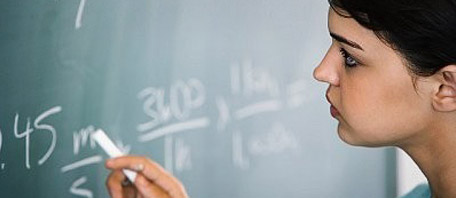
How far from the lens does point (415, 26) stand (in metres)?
0.94

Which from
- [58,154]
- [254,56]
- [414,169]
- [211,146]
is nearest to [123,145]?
[58,154]

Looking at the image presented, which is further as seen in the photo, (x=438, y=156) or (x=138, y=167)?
(x=438, y=156)

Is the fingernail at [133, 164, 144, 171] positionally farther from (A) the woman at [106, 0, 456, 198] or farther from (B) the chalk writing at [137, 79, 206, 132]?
(B) the chalk writing at [137, 79, 206, 132]

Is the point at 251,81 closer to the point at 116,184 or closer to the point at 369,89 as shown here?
the point at 369,89

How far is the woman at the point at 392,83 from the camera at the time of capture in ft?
3.08

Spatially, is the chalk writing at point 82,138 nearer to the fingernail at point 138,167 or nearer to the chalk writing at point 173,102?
the chalk writing at point 173,102

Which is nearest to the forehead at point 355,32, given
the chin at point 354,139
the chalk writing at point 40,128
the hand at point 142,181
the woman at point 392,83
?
the woman at point 392,83

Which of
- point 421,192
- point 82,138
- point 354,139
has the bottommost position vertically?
point 421,192

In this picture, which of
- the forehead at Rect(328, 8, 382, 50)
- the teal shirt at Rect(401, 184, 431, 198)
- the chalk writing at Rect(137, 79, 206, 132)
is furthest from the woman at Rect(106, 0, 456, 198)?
the chalk writing at Rect(137, 79, 206, 132)

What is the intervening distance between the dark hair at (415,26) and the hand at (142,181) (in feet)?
0.96

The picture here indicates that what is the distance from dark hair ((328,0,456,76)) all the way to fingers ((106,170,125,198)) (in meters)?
0.33

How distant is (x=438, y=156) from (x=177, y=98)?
406mm

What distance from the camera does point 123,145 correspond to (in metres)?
1.18

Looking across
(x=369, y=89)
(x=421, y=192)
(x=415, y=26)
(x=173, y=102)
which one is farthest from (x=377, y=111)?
(x=173, y=102)
